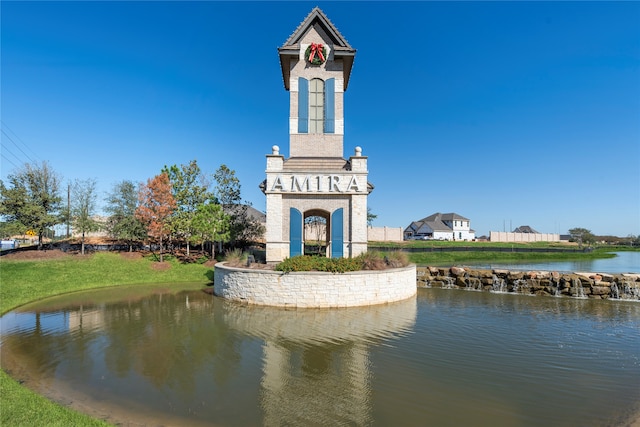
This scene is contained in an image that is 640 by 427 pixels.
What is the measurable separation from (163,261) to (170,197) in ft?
16.7

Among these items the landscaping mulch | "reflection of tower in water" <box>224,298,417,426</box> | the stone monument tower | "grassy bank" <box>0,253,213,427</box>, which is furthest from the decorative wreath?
the landscaping mulch

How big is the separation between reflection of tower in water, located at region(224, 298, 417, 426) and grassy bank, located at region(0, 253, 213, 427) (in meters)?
3.75

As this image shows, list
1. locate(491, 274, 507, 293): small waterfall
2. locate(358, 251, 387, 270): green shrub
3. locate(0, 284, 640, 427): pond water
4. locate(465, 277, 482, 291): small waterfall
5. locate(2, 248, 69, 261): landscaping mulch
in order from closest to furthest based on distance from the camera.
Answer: locate(0, 284, 640, 427): pond water, locate(358, 251, 387, 270): green shrub, locate(491, 274, 507, 293): small waterfall, locate(465, 277, 482, 291): small waterfall, locate(2, 248, 69, 261): landscaping mulch

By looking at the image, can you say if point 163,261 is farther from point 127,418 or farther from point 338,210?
point 127,418

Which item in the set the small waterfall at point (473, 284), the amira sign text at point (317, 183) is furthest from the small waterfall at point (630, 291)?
the amira sign text at point (317, 183)

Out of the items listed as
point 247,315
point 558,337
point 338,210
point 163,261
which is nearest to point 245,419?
point 247,315

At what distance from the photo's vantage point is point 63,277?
18.9m

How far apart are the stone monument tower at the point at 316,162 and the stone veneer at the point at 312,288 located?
10.1 feet

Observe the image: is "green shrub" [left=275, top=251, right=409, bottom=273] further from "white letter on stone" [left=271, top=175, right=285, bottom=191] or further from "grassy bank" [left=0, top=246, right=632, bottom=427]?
"grassy bank" [left=0, top=246, right=632, bottom=427]

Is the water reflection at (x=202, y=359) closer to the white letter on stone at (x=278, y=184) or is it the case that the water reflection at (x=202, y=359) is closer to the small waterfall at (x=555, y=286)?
the white letter on stone at (x=278, y=184)

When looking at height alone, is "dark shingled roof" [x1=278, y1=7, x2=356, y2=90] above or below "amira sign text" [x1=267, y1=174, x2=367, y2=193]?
above

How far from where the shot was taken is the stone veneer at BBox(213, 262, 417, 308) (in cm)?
1327

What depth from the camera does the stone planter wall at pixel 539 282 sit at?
54.9 ft

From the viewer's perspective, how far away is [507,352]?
8633 mm
